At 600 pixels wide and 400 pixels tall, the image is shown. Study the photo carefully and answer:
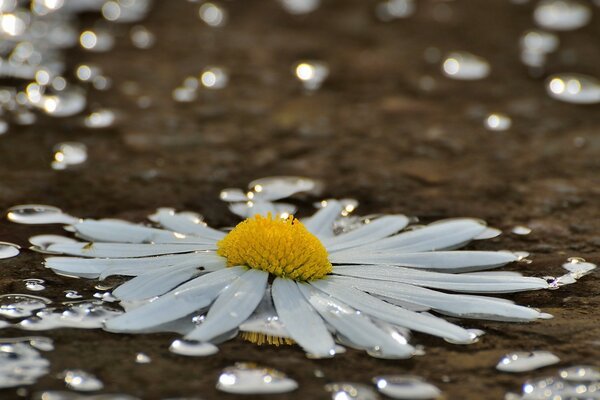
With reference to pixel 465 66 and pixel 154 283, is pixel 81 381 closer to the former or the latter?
pixel 154 283

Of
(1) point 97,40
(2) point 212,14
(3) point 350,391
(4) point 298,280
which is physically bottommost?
(3) point 350,391

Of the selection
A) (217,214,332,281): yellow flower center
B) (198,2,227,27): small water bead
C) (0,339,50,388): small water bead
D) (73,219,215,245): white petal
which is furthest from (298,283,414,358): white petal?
(198,2,227,27): small water bead

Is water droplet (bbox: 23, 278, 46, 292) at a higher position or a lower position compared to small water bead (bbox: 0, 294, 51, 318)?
higher

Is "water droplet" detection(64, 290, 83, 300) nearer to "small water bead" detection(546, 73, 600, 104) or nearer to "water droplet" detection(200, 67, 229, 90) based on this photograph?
"water droplet" detection(200, 67, 229, 90)

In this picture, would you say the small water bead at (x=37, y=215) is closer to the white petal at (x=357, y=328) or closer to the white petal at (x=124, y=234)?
the white petal at (x=124, y=234)

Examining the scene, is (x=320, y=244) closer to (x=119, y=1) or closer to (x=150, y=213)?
(x=150, y=213)

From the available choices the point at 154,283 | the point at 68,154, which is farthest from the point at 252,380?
the point at 68,154

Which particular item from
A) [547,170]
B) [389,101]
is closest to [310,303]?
[547,170]
